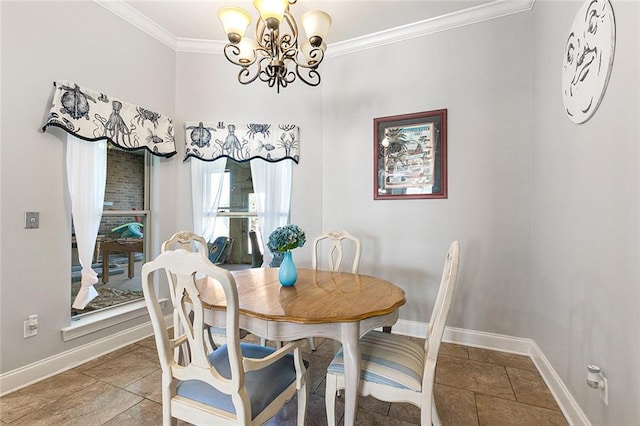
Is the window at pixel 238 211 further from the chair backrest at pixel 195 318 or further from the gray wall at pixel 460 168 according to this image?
the chair backrest at pixel 195 318

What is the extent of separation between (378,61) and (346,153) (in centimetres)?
99

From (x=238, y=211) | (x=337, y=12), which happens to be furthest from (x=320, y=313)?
(x=337, y=12)

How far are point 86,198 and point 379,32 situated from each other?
309cm

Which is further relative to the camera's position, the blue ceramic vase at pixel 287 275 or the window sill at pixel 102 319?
the window sill at pixel 102 319

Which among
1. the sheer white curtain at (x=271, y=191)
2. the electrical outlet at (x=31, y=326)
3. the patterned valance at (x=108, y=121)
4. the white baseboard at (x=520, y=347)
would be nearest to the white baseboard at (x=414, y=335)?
the white baseboard at (x=520, y=347)

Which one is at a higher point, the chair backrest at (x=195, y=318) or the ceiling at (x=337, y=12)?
the ceiling at (x=337, y=12)

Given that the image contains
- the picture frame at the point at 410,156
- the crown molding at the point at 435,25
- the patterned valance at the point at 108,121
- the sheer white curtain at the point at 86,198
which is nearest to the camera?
the patterned valance at the point at 108,121

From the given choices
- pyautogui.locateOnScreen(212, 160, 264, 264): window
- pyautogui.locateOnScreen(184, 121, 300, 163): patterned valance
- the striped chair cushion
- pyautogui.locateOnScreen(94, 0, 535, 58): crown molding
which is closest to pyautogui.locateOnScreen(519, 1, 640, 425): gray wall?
pyautogui.locateOnScreen(94, 0, 535, 58): crown molding

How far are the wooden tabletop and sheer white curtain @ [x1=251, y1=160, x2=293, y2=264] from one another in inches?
45.6

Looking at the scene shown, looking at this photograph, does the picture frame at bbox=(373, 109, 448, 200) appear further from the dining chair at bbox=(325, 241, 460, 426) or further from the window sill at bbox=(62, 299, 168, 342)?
the window sill at bbox=(62, 299, 168, 342)

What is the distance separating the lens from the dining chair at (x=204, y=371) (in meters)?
1.08

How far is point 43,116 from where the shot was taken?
2.15 metres

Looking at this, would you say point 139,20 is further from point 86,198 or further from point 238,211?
point 238,211

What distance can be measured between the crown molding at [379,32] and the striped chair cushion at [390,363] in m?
2.83
